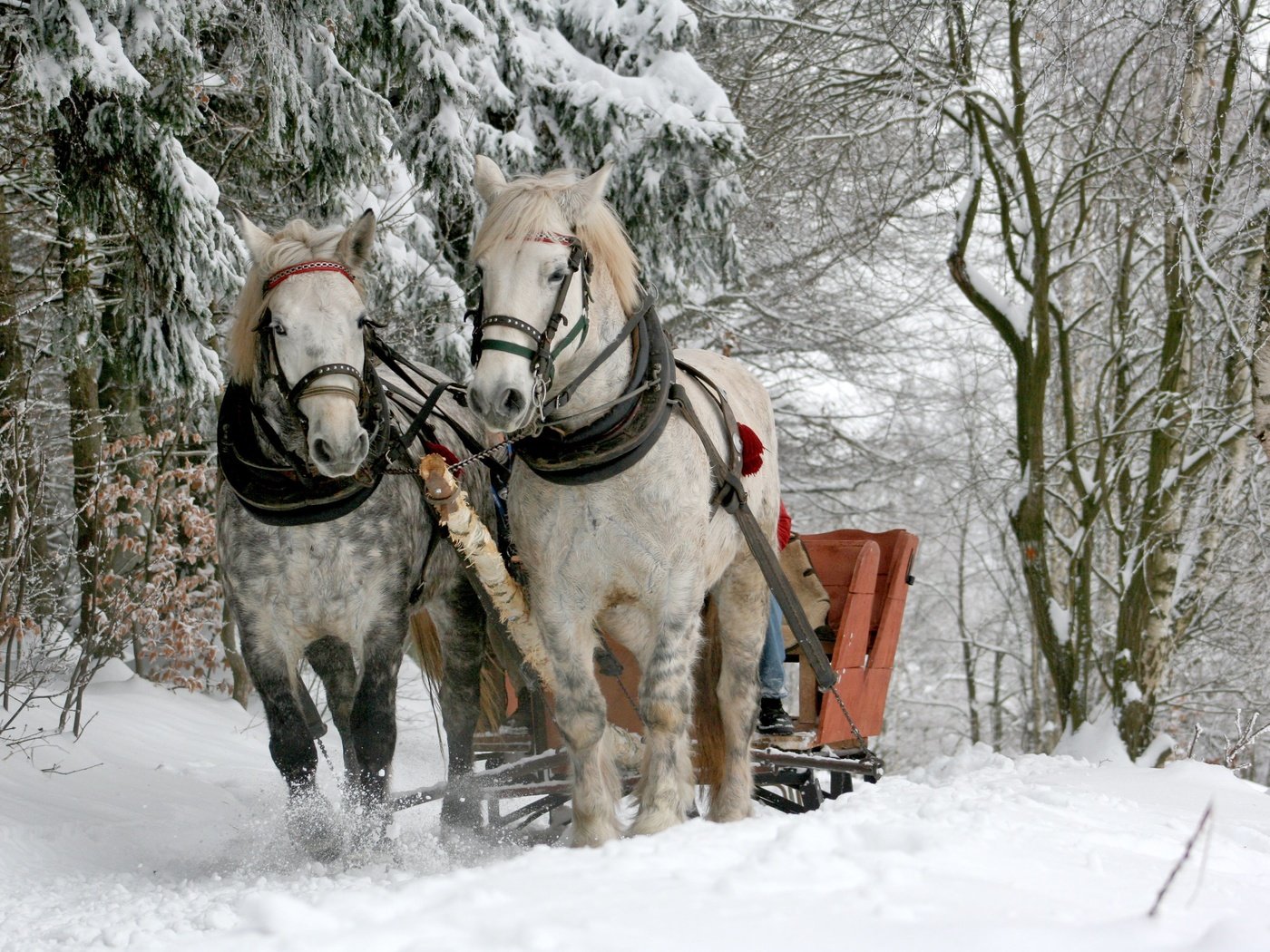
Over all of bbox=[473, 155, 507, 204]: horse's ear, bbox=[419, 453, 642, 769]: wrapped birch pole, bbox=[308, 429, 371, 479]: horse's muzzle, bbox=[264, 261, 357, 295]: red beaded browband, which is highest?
bbox=[473, 155, 507, 204]: horse's ear

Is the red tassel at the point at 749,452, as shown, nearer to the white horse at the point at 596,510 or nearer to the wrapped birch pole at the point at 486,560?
the white horse at the point at 596,510

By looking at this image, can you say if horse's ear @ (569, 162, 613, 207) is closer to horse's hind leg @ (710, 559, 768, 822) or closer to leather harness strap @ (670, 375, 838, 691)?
leather harness strap @ (670, 375, 838, 691)

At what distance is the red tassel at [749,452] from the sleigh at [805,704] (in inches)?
27.9

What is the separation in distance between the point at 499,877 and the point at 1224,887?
5.30 ft

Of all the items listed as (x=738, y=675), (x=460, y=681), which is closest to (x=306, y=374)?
(x=460, y=681)

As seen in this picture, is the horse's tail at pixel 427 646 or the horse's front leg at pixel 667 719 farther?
the horse's tail at pixel 427 646

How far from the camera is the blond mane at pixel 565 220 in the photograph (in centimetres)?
346

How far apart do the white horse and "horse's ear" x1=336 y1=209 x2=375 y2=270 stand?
18.6 inches

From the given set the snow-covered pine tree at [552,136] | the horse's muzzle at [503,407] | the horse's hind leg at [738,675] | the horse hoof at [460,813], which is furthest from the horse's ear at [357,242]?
the snow-covered pine tree at [552,136]

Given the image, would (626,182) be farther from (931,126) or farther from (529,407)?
(529,407)

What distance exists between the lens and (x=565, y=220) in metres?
3.56

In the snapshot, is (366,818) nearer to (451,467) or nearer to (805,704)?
(451,467)

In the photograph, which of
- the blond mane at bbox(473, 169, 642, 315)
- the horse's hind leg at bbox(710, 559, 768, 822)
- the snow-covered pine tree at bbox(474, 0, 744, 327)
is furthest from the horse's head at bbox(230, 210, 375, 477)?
A: the snow-covered pine tree at bbox(474, 0, 744, 327)

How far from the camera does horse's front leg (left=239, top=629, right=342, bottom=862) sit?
12.8 ft
